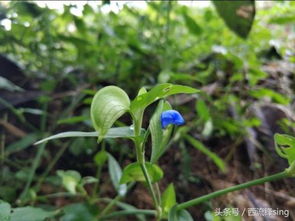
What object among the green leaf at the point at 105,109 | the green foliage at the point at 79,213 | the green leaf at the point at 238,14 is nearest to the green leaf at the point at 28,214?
the green foliage at the point at 79,213

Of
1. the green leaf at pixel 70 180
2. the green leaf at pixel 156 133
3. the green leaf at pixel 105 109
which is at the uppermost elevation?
the green leaf at pixel 105 109

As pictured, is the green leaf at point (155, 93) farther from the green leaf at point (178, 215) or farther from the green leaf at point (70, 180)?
the green leaf at point (70, 180)

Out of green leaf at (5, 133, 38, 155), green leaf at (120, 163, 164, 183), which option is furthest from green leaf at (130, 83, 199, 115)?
green leaf at (5, 133, 38, 155)

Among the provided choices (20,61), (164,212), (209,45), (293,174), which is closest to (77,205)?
(164,212)

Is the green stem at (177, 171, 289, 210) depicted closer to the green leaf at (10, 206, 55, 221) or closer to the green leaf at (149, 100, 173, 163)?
the green leaf at (149, 100, 173, 163)

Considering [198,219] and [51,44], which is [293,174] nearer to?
[198,219]

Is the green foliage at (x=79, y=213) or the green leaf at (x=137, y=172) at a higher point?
the green leaf at (x=137, y=172)

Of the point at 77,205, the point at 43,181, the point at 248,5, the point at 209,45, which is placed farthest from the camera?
the point at 209,45

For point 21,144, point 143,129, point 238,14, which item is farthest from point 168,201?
point 238,14
